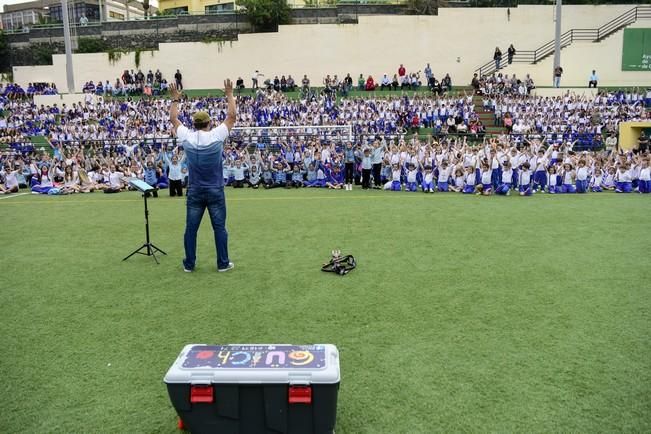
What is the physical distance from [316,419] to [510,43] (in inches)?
1515

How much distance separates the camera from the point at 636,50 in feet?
112

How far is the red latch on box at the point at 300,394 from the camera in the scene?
346 centimetres

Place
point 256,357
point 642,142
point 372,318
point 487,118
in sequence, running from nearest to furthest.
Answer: point 256,357, point 372,318, point 642,142, point 487,118

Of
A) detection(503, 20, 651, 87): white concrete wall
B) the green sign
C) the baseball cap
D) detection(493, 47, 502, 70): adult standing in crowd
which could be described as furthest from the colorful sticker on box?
the green sign

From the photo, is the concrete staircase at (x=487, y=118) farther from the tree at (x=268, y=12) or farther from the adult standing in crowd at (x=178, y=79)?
the adult standing in crowd at (x=178, y=79)

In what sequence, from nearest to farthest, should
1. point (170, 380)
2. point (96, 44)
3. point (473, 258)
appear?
point (170, 380) < point (473, 258) < point (96, 44)

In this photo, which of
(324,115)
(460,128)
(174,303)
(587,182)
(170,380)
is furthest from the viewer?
(324,115)

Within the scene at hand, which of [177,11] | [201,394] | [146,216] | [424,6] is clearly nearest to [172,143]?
[146,216]

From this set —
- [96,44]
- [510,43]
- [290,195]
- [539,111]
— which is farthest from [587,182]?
[96,44]

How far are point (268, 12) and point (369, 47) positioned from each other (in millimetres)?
7610

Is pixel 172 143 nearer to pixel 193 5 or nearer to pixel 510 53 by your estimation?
pixel 510 53

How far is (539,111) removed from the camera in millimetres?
27266

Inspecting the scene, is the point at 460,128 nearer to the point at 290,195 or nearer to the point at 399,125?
the point at 399,125

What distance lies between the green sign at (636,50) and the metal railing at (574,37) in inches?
47.8
